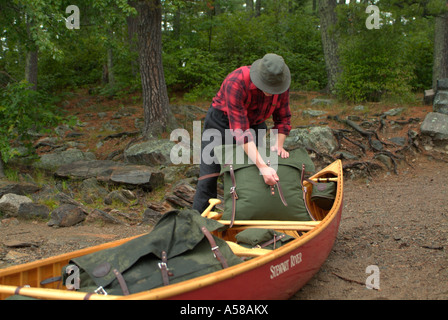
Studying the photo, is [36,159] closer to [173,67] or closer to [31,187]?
[31,187]

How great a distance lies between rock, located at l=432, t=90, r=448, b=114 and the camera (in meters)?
9.95

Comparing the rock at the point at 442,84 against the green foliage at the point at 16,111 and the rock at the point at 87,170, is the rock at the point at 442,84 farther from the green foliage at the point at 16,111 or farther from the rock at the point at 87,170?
the green foliage at the point at 16,111

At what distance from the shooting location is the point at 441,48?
11.0 meters

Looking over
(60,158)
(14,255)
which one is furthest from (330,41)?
(14,255)

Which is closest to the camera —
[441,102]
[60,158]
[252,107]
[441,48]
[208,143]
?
[252,107]

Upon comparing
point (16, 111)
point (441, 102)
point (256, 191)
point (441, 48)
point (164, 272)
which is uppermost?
point (441, 48)

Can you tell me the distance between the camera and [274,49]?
15.6 meters

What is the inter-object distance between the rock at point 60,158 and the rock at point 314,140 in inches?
169

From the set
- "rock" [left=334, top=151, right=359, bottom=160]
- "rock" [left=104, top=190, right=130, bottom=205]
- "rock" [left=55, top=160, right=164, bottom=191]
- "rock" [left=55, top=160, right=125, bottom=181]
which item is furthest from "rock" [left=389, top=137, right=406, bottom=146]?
"rock" [left=104, top=190, right=130, bottom=205]

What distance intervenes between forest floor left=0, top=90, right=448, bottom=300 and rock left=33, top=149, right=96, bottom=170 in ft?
1.53

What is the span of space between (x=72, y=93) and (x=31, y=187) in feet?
26.8

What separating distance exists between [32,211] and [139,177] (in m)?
1.83

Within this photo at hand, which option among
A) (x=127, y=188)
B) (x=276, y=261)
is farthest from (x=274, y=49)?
(x=276, y=261)

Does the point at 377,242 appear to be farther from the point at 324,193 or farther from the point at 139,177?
the point at 139,177
